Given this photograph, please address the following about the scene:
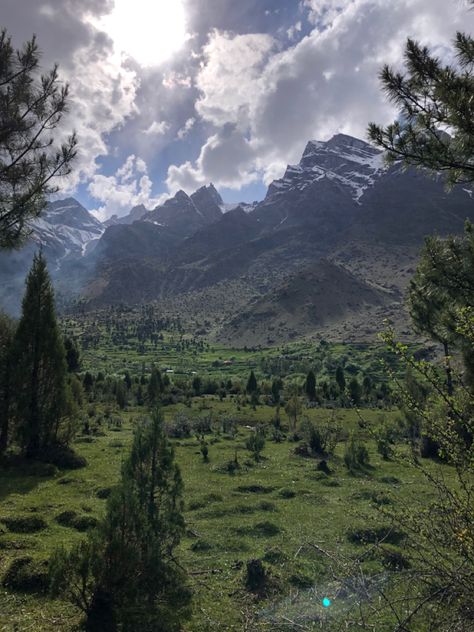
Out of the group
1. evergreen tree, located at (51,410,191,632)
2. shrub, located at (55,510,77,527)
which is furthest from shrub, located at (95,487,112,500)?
evergreen tree, located at (51,410,191,632)

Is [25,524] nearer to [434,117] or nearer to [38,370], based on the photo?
[38,370]

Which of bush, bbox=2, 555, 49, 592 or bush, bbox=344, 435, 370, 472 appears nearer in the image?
bush, bbox=2, 555, 49, 592

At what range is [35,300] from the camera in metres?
23.3

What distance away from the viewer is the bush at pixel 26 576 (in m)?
9.47

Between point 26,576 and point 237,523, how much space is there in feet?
26.6

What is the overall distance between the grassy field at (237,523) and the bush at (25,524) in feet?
0.21

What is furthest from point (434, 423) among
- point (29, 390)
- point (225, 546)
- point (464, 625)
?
point (29, 390)

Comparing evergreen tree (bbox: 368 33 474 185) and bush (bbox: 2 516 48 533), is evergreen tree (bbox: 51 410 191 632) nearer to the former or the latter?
bush (bbox: 2 516 48 533)

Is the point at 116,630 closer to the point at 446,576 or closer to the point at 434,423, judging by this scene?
the point at 446,576

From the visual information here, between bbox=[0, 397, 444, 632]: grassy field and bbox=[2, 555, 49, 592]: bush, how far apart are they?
0.86 ft

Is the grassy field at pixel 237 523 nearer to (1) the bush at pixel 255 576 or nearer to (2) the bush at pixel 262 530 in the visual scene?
(2) the bush at pixel 262 530

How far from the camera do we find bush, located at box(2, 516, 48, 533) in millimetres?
12734

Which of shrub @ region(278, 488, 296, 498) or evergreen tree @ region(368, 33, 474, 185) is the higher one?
evergreen tree @ region(368, 33, 474, 185)

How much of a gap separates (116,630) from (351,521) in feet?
33.9
